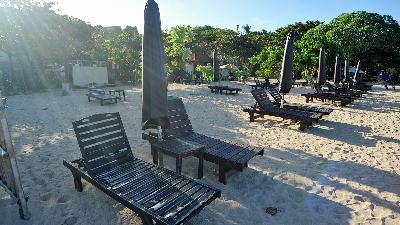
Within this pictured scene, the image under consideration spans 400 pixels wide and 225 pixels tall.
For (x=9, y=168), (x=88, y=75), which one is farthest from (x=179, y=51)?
(x=9, y=168)

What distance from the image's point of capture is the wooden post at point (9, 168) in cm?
369

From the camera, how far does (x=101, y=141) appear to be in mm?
4871

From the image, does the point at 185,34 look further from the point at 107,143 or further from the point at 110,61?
the point at 107,143

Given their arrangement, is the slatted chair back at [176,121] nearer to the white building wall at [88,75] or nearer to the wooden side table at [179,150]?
the wooden side table at [179,150]

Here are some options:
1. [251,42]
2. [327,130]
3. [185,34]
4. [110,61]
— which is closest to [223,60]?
[251,42]

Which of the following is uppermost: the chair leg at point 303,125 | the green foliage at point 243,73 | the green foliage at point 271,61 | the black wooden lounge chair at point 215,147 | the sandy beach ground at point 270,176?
the green foliage at point 271,61

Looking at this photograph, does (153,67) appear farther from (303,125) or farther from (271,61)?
(271,61)

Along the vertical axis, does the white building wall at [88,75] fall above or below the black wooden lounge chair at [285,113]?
above

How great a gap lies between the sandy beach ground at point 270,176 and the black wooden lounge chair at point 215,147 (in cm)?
46

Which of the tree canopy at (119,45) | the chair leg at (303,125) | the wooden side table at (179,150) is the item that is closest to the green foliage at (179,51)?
the tree canopy at (119,45)

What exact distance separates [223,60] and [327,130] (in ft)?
145

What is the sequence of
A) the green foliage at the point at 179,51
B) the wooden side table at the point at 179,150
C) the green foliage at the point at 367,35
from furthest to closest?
the green foliage at the point at 367,35 → the green foliage at the point at 179,51 → the wooden side table at the point at 179,150

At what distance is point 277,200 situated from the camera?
479 centimetres

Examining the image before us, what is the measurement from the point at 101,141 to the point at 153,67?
5.44 feet
